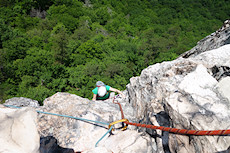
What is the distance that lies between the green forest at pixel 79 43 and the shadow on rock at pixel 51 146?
62.5ft

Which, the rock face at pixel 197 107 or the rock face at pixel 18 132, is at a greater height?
the rock face at pixel 197 107

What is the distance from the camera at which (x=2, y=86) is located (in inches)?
1051

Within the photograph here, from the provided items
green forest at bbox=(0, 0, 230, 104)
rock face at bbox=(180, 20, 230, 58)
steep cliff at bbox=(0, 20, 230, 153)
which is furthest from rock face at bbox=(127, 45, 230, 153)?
green forest at bbox=(0, 0, 230, 104)

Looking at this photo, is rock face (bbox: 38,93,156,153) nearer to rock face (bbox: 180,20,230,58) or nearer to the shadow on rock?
the shadow on rock

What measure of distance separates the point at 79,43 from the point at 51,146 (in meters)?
37.9

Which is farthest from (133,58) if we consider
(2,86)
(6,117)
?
(6,117)

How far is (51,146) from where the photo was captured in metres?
4.47

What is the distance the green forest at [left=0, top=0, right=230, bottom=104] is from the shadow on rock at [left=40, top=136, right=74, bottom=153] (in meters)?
19.1

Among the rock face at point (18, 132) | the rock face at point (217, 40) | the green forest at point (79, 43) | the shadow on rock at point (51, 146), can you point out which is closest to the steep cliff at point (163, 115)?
the shadow on rock at point (51, 146)

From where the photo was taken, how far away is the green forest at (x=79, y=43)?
27.5 metres

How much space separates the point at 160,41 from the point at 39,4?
47345mm

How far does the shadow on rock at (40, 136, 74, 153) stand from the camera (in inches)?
169

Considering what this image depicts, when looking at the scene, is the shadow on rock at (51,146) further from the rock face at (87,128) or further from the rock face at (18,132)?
the rock face at (18,132)

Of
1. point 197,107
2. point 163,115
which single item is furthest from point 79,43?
point 197,107
